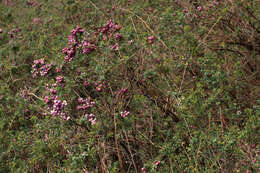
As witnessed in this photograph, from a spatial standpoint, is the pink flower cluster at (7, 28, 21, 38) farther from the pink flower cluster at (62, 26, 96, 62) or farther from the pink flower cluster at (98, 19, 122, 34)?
the pink flower cluster at (98, 19, 122, 34)

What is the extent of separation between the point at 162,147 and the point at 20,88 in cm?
207

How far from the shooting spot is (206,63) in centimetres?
302

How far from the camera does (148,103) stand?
10.3 feet

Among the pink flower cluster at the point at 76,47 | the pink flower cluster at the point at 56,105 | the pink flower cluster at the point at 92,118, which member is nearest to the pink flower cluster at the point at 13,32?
the pink flower cluster at the point at 76,47

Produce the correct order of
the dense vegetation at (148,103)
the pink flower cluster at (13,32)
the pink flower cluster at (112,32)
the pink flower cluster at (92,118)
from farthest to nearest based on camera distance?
the pink flower cluster at (13,32) → the pink flower cluster at (112,32) → the pink flower cluster at (92,118) → the dense vegetation at (148,103)

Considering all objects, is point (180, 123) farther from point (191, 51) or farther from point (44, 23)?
point (44, 23)

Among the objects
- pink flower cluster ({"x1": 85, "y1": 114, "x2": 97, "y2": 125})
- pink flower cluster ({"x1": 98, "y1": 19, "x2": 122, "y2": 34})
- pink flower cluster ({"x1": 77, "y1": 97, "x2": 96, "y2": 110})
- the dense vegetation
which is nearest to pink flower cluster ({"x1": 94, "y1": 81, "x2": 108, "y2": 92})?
the dense vegetation

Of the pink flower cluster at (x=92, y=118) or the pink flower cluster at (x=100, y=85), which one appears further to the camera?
the pink flower cluster at (x=100, y=85)

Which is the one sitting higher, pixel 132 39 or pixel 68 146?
pixel 132 39

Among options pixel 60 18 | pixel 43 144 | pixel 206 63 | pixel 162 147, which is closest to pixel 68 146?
pixel 43 144

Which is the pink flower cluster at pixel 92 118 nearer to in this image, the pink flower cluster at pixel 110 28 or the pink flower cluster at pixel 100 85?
the pink flower cluster at pixel 100 85

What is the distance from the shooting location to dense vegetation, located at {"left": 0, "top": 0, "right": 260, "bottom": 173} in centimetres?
274

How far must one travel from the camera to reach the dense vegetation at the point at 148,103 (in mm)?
2742

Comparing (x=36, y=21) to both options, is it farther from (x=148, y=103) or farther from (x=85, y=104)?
(x=148, y=103)
